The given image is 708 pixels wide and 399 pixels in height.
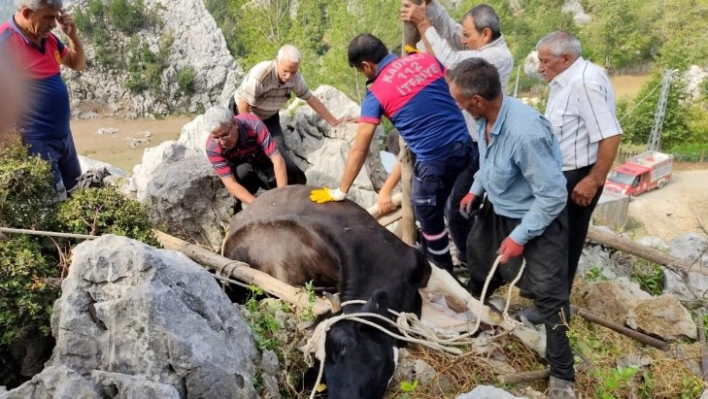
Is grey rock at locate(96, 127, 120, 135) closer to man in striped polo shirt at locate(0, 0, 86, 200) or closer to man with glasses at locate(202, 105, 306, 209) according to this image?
man with glasses at locate(202, 105, 306, 209)

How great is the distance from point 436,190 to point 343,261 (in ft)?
3.28

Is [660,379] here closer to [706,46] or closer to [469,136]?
[469,136]

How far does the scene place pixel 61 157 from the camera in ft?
16.1

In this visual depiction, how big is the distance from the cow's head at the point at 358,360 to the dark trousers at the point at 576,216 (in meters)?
1.54

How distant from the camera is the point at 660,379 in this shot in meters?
4.05

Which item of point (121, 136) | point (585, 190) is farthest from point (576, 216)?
point (121, 136)

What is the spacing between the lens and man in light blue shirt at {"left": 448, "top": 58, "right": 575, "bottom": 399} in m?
3.28

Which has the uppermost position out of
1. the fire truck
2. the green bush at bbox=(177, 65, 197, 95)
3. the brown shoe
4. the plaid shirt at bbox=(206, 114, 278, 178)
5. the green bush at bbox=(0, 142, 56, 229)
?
the green bush at bbox=(0, 142, 56, 229)

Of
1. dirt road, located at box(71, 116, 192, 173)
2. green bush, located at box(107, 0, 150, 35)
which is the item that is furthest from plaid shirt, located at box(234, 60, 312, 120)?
green bush, located at box(107, 0, 150, 35)

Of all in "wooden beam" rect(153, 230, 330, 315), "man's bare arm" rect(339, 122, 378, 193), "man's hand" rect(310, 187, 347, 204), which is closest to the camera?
"wooden beam" rect(153, 230, 330, 315)

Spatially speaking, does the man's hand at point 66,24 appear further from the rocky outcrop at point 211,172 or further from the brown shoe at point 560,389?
the brown shoe at point 560,389

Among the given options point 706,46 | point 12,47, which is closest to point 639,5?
point 706,46

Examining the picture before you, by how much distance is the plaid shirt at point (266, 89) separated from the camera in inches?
239

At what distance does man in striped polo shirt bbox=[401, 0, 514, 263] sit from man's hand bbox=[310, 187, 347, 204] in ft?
3.07
